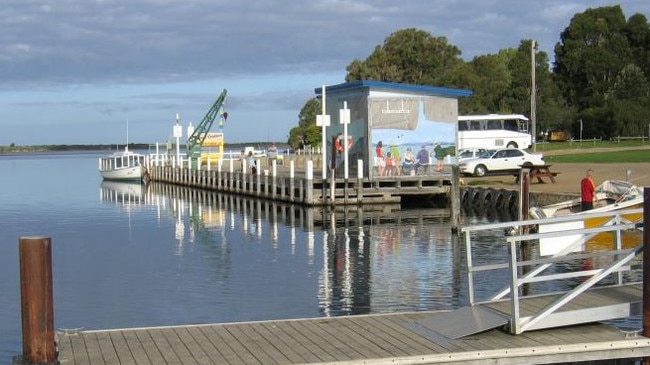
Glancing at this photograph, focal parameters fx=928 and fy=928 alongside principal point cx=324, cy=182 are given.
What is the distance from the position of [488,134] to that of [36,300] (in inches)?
2455

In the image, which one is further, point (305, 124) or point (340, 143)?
point (305, 124)

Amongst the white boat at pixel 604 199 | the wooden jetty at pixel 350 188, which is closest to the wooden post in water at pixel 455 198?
the white boat at pixel 604 199

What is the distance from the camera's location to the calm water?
709 inches

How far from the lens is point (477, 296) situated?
61.3 ft

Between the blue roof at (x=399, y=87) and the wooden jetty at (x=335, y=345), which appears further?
the blue roof at (x=399, y=87)

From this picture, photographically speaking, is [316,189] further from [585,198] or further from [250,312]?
[250,312]

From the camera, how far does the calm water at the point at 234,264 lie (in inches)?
709

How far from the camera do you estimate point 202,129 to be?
7438 centimetres

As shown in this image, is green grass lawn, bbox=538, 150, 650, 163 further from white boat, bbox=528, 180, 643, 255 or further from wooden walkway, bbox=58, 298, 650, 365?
wooden walkway, bbox=58, 298, 650, 365

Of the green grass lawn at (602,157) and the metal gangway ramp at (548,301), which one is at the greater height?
the green grass lawn at (602,157)

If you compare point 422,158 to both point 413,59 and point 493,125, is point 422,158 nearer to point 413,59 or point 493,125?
point 493,125

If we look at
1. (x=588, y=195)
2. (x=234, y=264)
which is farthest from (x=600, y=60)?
(x=234, y=264)

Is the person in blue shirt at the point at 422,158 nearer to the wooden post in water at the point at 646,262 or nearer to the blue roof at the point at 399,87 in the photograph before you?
the blue roof at the point at 399,87

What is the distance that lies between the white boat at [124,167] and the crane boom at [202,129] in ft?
22.0
